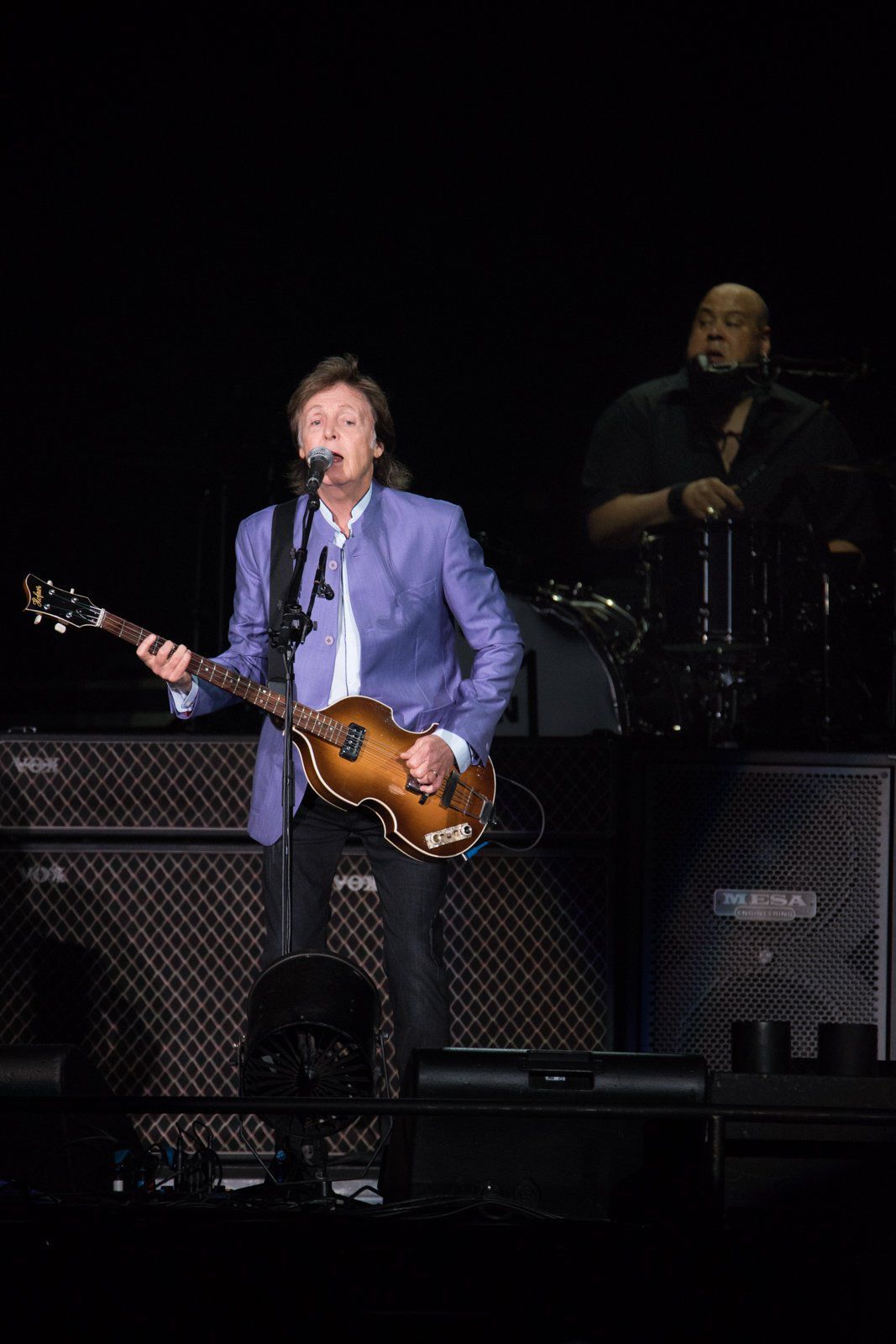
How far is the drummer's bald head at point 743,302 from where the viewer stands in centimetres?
747

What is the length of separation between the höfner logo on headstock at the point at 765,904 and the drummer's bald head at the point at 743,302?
13.5 feet

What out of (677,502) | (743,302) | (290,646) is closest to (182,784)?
(290,646)

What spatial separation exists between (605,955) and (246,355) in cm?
476

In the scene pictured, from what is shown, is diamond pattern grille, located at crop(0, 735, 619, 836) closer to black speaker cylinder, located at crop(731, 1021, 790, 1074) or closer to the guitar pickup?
the guitar pickup

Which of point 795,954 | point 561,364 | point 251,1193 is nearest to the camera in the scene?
point 251,1193

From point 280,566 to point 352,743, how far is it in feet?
1.54

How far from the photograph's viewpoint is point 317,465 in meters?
3.26

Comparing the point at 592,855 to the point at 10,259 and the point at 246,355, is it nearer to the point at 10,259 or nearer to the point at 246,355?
the point at 246,355

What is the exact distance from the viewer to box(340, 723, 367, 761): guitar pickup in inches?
133

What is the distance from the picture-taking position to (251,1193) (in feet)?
10.4

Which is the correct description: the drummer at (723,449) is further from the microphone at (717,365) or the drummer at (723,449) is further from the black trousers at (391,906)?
the black trousers at (391,906)

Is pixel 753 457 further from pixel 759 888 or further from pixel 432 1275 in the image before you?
pixel 432 1275

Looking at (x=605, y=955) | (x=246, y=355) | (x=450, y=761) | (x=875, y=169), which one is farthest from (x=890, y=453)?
(x=450, y=761)

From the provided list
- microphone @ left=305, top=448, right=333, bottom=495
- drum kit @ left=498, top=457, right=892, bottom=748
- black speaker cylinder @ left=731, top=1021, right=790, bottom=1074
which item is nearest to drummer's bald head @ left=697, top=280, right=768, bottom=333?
drum kit @ left=498, top=457, right=892, bottom=748
